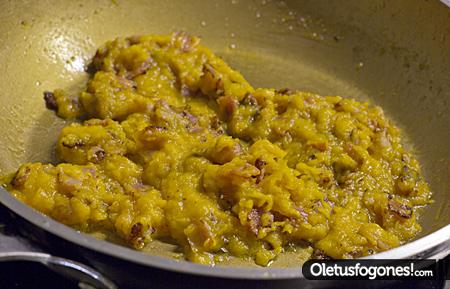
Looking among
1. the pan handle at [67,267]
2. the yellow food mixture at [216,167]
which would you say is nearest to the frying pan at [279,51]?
the yellow food mixture at [216,167]

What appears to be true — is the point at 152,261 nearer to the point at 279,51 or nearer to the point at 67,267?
the point at 67,267

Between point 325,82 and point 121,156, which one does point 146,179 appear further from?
point 325,82

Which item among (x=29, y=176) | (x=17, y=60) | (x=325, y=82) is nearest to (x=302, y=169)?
(x=325, y=82)

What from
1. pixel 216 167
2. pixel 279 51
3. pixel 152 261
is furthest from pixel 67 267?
pixel 279 51

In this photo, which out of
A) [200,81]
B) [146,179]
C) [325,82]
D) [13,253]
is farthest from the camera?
[325,82]

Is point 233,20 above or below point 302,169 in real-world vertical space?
above

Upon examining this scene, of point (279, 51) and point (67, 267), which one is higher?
point (279, 51)

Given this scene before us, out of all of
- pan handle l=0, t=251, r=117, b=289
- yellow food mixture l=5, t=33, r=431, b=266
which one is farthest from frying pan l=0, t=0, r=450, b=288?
pan handle l=0, t=251, r=117, b=289

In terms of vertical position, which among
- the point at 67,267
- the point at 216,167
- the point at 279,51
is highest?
the point at 279,51
